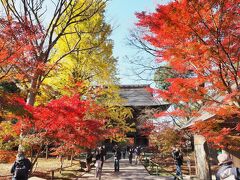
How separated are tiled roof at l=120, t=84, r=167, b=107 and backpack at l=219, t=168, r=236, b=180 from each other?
1176 inches

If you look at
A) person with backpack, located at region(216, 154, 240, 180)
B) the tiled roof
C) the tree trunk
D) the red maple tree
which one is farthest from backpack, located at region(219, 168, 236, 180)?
the tiled roof

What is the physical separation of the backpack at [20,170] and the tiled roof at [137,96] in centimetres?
2714

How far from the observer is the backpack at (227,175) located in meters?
4.08

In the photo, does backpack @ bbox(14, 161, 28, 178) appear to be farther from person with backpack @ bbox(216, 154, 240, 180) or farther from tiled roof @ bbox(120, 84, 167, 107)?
tiled roof @ bbox(120, 84, 167, 107)

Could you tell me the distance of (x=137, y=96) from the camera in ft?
129

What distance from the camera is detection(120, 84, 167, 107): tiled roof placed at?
35594 mm

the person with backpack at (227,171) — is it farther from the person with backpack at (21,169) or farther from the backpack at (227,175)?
the person with backpack at (21,169)

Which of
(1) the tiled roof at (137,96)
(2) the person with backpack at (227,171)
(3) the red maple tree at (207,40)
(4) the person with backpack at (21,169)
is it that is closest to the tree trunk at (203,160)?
(3) the red maple tree at (207,40)

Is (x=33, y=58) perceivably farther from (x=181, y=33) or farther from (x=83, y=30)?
(x=181, y=33)

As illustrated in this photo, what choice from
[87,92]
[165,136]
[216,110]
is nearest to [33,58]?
[87,92]

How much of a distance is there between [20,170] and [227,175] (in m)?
5.31

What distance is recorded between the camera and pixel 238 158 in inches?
498

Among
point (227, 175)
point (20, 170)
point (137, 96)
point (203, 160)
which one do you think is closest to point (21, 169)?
point (20, 170)

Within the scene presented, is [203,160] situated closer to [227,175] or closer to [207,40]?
[207,40]
